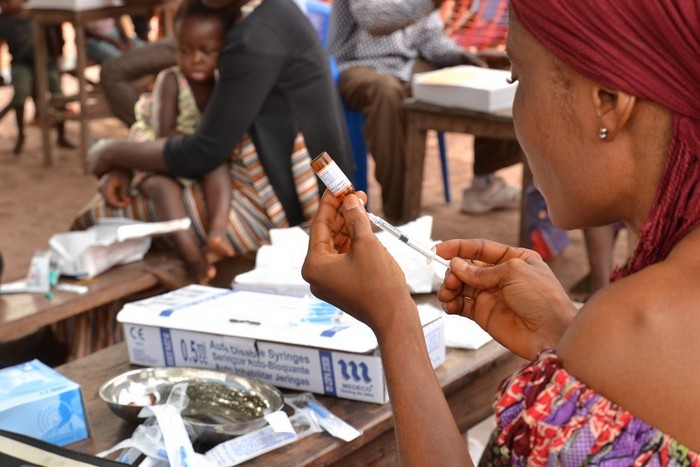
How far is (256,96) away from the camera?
269 cm

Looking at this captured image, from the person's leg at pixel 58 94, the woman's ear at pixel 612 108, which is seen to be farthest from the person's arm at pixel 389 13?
the woman's ear at pixel 612 108

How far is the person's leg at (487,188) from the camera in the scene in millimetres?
4672

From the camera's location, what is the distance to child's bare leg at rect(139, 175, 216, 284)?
2.56m

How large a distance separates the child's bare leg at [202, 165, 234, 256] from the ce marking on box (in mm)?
924

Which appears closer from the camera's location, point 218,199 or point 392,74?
point 218,199

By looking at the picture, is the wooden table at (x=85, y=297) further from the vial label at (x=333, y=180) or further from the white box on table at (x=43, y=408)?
the vial label at (x=333, y=180)

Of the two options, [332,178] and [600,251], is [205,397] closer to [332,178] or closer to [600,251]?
[332,178]

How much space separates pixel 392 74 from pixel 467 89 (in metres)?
1.11

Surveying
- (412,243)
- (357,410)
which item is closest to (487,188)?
(357,410)

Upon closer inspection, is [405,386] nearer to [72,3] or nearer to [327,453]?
[327,453]

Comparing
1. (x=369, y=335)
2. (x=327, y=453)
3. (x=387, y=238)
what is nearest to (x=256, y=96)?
(x=387, y=238)

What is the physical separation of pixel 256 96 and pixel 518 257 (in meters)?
1.51

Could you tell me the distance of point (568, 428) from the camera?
923 millimetres

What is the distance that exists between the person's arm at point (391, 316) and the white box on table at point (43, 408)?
0.47m
